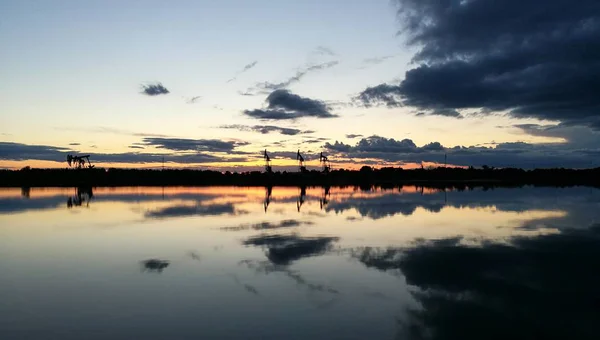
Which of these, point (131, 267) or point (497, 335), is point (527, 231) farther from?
point (131, 267)

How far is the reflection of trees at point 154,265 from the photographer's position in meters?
18.9

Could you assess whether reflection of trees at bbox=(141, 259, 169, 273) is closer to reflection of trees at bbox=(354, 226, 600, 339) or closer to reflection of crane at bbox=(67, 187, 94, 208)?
reflection of trees at bbox=(354, 226, 600, 339)

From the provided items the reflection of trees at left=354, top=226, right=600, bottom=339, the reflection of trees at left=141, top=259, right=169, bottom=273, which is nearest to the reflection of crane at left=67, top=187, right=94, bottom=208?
the reflection of trees at left=141, top=259, right=169, bottom=273

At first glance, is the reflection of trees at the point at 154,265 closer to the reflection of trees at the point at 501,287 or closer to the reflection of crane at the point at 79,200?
the reflection of trees at the point at 501,287

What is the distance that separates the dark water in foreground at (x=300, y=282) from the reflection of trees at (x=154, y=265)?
0.18 meters

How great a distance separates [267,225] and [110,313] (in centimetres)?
2093

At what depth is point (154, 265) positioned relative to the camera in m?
19.8

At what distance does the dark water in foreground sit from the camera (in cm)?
1209

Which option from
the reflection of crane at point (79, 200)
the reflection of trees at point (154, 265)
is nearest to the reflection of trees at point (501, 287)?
the reflection of trees at point (154, 265)

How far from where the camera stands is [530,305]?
1362 centimetres

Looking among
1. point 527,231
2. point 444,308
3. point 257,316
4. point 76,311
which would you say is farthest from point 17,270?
point 527,231

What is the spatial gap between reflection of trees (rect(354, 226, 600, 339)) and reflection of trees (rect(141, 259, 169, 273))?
8.78 metres

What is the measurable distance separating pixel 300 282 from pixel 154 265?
7.06 meters

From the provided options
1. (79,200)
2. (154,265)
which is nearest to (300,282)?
(154,265)
